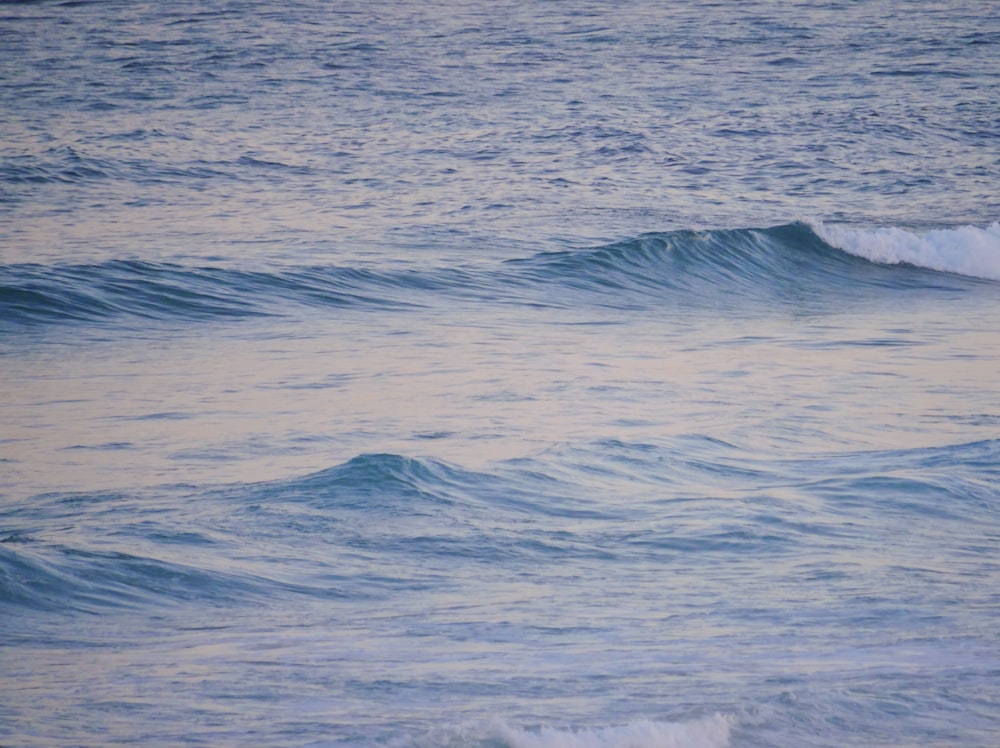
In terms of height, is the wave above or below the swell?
above

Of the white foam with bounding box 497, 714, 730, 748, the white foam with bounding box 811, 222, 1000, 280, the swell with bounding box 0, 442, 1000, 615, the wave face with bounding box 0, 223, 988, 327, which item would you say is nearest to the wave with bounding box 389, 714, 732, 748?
the white foam with bounding box 497, 714, 730, 748

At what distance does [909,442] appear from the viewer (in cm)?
696

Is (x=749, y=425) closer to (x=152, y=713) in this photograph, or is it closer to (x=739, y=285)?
(x=152, y=713)

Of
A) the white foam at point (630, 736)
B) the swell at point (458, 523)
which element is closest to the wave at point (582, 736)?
the white foam at point (630, 736)

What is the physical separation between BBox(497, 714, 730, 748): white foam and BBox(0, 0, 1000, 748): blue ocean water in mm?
14

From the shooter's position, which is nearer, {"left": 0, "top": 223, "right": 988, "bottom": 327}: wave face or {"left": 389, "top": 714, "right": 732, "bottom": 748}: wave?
{"left": 389, "top": 714, "right": 732, "bottom": 748}: wave

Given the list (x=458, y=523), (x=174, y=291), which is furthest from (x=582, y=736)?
(x=174, y=291)

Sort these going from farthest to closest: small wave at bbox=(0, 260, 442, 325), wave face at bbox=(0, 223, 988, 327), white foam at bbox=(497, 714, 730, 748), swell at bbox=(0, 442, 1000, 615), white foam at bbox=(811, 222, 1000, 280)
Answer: white foam at bbox=(811, 222, 1000, 280), wave face at bbox=(0, 223, 988, 327), small wave at bbox=(0, 260, 442, 325), swell at bbox=(0, 442, 1000, 615), white foam at bbox=(497, 714, 730, 748)

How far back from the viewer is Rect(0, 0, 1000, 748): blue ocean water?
399 cm

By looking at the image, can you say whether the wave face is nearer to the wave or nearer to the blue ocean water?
the blue ocean water

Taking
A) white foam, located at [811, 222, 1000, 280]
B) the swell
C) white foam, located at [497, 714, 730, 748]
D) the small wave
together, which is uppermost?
→ white foam, located at [497, 714, 730, 748]

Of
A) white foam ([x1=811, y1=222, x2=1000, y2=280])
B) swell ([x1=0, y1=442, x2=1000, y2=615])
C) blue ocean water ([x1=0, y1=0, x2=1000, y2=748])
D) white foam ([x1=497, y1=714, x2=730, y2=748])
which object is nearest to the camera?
white foam ([x1=497, y1=714, x2=730, y2=748])

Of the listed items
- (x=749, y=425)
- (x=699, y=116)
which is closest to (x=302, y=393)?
(x=749, y=425)

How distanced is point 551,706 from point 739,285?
10.3 metres
